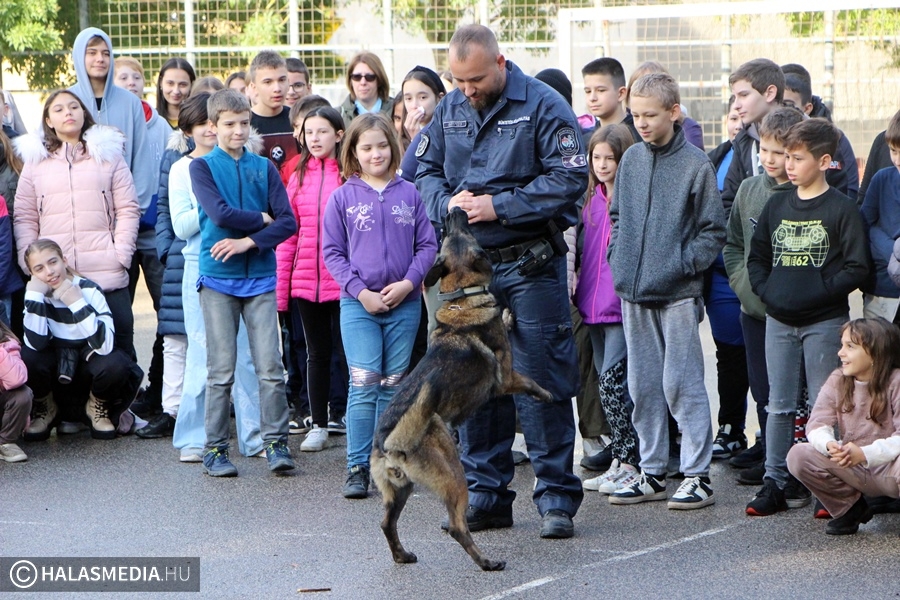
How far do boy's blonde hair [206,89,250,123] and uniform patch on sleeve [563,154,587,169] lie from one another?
2265 millimetres

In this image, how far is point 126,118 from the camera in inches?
328

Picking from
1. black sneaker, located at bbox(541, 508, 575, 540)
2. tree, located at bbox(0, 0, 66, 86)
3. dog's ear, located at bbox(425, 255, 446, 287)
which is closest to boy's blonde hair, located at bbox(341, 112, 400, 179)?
dog's ear, located at bbox(425, 255, 446, 287)

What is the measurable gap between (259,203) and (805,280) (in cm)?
313

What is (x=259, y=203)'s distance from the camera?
6.64 metres

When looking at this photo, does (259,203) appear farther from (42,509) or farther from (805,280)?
(805,280)

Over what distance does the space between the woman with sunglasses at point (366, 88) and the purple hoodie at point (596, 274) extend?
262 cm

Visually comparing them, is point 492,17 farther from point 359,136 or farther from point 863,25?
point 359,136

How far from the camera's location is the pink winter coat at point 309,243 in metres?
7.04

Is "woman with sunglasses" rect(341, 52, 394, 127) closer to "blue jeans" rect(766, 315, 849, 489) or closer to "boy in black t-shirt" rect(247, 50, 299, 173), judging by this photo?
"boy in black t-shirt" rect(247, 50, 299, 173)

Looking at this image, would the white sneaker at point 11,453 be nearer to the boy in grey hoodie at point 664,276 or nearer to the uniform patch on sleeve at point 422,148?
the uniform patch on sleeve at point 422,148

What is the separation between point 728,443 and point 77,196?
4.50 m

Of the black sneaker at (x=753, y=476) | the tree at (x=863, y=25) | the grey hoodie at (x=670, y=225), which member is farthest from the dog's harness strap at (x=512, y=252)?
the tree at (x=863, y=25)

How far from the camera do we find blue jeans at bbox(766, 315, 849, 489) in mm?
5434

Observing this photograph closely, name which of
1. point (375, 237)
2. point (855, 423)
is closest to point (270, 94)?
point (375, 237)
